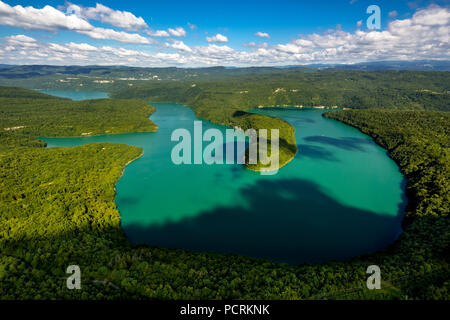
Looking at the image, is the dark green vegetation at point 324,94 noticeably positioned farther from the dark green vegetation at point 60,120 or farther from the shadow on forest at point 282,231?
the shadow on forest at point 282,231


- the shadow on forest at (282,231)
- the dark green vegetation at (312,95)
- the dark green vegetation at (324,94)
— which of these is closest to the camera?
the shadow on forest at (282,231)

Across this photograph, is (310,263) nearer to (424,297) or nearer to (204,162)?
(424,297)

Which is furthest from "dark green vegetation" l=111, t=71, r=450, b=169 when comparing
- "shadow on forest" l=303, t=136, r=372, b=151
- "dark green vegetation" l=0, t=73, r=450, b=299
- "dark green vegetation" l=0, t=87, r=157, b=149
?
"dark green vegetation" l=0, t=73, r=450, b=299

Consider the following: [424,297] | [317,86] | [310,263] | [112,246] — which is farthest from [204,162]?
[317,86]

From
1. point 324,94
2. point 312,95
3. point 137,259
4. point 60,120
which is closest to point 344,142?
point 137,259

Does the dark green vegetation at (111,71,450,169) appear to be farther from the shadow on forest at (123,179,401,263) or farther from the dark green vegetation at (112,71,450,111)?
the shadow on forest at (123,179,401,263)

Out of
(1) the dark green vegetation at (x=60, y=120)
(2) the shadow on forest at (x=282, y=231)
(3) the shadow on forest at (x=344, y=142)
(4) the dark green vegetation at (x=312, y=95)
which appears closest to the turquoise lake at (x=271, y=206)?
(2) the shadow on forest at (x=282, y=231)
